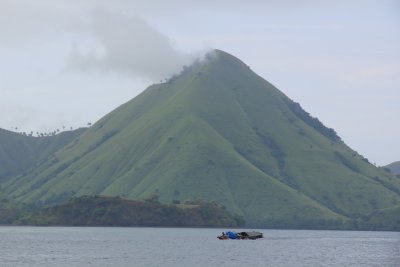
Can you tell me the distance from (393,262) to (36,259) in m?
89.3

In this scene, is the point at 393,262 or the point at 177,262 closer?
the point at 177,262

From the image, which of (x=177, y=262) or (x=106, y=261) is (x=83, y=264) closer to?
(x=106, y=261)

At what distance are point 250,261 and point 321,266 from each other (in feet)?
65.1

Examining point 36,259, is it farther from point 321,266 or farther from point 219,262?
point 321,266

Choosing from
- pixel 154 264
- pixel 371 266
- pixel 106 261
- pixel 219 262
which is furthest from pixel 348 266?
pixel 106 261

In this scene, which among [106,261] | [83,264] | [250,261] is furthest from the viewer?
→ [250,261]

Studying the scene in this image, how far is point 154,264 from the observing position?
17250cm

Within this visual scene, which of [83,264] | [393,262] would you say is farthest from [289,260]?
[83,264]

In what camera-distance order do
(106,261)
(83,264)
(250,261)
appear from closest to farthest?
1. (83,264)
2. (106,261)
3. (250,261)

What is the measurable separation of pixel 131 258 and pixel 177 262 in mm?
14421

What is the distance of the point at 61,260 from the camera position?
17938cm

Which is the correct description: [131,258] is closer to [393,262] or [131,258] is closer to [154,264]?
[154,264]

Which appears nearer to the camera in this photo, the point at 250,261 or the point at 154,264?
the point at 154,264

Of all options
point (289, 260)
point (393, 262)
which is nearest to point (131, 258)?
point (289, 260)
